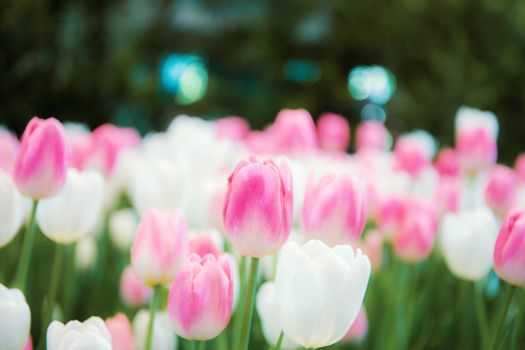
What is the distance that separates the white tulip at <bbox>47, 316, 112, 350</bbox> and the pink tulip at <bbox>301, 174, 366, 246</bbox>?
0.23m

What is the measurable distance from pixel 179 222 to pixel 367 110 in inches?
199

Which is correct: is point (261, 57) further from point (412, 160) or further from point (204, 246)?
point (204, 246)

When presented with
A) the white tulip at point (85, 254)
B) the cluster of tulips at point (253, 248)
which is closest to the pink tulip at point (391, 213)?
the cluster of tulips at point (253, 248)

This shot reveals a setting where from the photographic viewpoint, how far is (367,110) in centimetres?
556

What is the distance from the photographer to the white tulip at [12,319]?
0.53 m

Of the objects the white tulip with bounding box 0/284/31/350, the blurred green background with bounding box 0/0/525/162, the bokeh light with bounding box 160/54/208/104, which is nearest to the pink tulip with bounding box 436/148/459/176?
the white tulip with bounding box 0/284/31/350

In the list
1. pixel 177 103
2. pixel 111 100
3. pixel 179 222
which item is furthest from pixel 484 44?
pixel 179 222

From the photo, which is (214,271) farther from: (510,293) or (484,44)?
(484,44)

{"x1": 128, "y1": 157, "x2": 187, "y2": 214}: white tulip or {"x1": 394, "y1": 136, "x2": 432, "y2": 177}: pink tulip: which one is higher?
{"x1": 394, "y1": 136, "x2": 432, "y2": 177}: pink tulip

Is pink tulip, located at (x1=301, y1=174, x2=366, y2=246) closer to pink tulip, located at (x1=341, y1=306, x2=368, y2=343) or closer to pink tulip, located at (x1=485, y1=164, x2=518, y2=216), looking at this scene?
pink tulip, located at (x1=341, y1=306, x2=368, y2=343)

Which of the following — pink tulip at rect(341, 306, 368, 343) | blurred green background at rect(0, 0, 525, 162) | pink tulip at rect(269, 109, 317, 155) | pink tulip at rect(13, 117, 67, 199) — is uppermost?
blurred green background at rect(0, 0, 525, 162)

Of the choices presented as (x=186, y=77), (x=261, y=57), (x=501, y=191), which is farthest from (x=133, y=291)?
(x=186, y=77)

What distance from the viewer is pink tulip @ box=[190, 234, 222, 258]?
634mm

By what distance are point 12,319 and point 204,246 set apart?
185 millimetres
